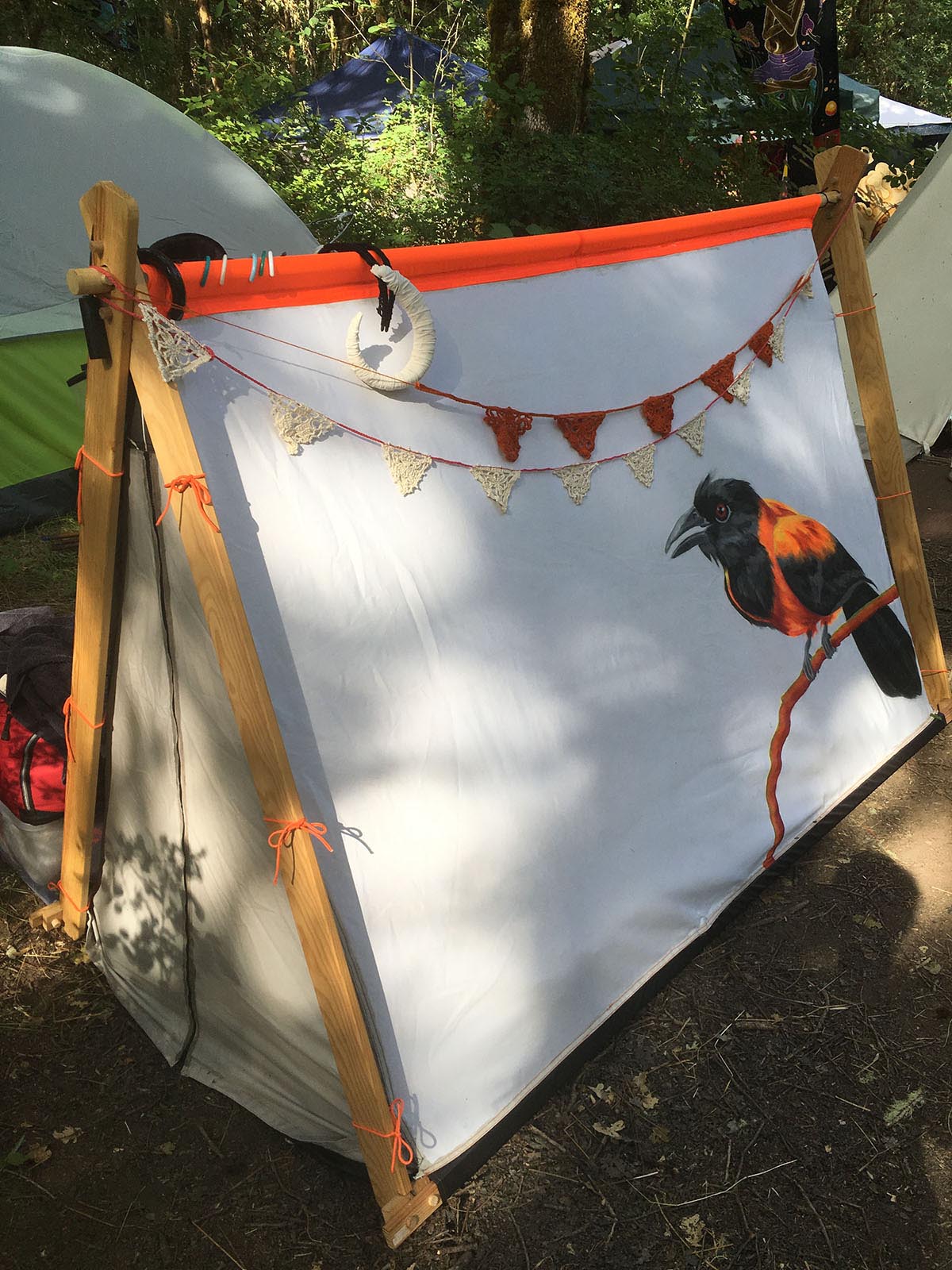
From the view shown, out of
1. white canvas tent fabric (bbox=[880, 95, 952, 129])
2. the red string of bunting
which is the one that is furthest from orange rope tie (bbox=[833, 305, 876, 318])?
white canvas tent fabric (bbox=[880, 95, 952, 129])

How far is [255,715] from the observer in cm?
157

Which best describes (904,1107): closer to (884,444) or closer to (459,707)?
(459,707)

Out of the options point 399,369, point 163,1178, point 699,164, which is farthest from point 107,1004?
point 699,164

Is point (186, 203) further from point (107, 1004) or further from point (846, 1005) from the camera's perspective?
point (846, 1005)

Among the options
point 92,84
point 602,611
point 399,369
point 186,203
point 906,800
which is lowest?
point 906,800

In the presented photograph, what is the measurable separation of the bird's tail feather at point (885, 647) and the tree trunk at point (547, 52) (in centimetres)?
435

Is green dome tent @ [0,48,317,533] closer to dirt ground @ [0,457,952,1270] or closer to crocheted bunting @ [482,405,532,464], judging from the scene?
dirt ground @ [0,457,952,1270]

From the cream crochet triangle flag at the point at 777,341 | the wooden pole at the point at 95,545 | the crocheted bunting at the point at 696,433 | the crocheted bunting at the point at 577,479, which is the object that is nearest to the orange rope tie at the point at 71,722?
the wooden pole at the point at 95,545

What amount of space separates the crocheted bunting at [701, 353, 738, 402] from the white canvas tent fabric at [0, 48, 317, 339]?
345 centimetres

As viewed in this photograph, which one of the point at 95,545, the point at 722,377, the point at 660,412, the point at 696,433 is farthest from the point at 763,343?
the point at 95,545

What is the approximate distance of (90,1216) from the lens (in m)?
1.91

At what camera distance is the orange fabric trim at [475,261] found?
163 cm

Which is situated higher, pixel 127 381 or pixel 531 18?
pixel 531 18

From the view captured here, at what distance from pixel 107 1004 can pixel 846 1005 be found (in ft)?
5.96
